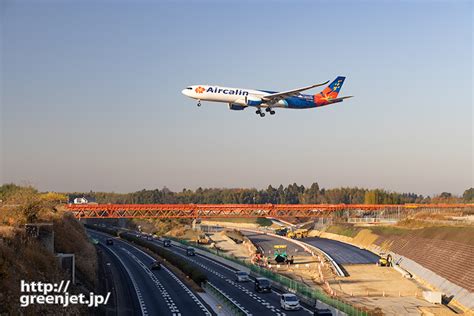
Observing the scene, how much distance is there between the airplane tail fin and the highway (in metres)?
34.6

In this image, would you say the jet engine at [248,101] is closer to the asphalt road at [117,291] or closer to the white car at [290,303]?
the asphalt road at [117,291]

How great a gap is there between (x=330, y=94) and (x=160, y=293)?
4973cm

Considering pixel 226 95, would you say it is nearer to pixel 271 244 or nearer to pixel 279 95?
pixel 279 95

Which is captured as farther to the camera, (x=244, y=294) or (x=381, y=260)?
(x=381, y=260)

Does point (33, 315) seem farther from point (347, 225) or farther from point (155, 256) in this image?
point (347, 225)

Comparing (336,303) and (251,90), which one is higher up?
(251,90)

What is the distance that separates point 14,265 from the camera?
3491 cm

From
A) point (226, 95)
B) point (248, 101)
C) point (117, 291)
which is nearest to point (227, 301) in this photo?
point (117, 291)

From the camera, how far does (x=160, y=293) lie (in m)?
64.2

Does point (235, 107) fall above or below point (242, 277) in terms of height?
above

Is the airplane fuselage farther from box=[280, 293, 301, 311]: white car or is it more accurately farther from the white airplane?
box=[280, 293, 301, 311]: white car

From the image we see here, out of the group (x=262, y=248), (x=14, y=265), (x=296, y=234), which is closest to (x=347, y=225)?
(x=296, y=234)

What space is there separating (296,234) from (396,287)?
107420mm

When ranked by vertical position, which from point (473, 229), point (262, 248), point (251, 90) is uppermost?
point (251, 90)
